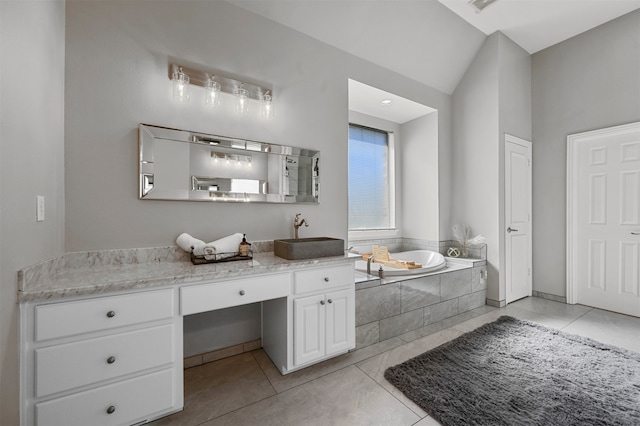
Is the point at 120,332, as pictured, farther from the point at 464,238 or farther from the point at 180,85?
the point at 464,238

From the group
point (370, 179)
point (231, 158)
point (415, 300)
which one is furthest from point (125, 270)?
point (370, 179)

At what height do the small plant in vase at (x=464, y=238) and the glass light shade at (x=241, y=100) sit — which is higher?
the glass light shade at (x=241, y=100)

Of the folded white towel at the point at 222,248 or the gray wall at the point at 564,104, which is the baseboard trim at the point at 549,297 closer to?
the gray wall at the point at 564,104

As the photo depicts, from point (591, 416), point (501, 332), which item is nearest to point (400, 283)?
point (501, 332)

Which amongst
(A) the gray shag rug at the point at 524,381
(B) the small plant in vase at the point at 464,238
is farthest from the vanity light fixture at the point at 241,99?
(B) the small plant in vase at the point at 464,238

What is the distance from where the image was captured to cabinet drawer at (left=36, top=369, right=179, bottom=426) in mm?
1193

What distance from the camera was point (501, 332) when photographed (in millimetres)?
2547

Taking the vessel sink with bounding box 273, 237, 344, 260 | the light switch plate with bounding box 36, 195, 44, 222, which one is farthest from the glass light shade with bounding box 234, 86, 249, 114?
the light switch plate with bounding box 36, 195, 44, 222

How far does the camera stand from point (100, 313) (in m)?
1.27

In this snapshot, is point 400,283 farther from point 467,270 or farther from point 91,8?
point 91,8

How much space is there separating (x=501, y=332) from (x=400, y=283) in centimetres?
106

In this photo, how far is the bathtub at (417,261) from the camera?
109 inches

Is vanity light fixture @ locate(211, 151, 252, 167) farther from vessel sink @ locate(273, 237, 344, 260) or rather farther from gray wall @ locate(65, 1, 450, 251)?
vessel sink @ locate(273, 237, 344, 260)

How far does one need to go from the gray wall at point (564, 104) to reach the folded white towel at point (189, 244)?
414 centimetres
